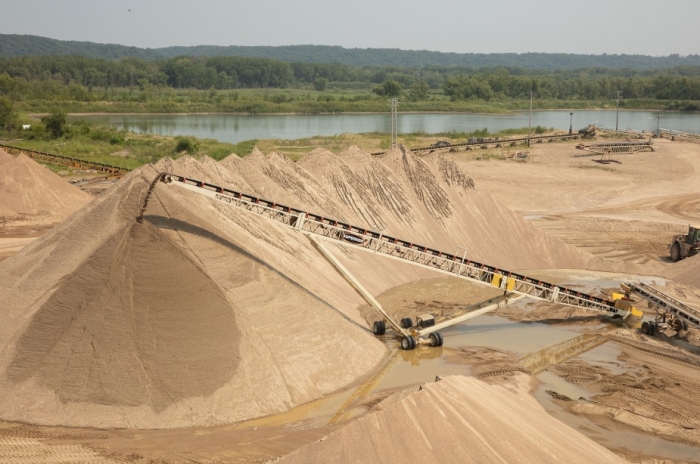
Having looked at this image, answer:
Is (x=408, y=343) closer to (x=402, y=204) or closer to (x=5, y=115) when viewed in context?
(x=402, y=204)

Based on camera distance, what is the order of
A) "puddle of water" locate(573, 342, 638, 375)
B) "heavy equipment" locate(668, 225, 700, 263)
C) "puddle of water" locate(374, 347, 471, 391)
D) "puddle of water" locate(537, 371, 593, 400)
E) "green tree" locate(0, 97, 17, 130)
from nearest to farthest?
"puddle of water" locate(537, 371, 593, 400) < "puddle of water" locate(374, 347, 471, 391) < "puddle of water" locate(573, 342, 638, 375) < "heavy equipment" locate(668, 225, 700, 263) < "green tree" locate(0, 97, 17, 130)

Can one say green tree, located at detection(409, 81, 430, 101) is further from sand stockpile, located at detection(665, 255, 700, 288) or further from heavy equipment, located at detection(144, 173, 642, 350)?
heavy equipment, located at detection(144, 173, 642, 350)

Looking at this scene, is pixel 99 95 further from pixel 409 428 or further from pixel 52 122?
pixel 409 428

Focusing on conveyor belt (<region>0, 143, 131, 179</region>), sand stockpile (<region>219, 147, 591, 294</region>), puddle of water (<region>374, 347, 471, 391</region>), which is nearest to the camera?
puddle of water (<region>374, 347, 471, 391</region>)

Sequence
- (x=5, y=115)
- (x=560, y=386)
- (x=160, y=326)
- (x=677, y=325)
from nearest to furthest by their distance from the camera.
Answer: (x=160, y=326) → (x=560, y=386) → (x=677, y=325) → (x=5, y=115)

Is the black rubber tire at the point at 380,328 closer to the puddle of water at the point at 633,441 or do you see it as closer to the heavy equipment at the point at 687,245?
the puddle of water at the point at 633,441

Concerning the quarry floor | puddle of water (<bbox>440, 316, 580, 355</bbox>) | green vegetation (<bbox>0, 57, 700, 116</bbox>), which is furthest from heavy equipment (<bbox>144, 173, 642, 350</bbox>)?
green vegetation (<bbox>0, 57, 700, 116</bbox>)

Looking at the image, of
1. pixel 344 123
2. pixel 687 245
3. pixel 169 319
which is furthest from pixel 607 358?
pixel 344 123
